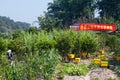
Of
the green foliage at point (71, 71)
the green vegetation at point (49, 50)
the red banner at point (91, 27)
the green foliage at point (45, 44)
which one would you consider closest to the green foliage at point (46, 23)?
the green vegetation at point (49, 50)

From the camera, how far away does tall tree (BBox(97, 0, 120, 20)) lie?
136 feet

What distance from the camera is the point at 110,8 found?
42.2 meters

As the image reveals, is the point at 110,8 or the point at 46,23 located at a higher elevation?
the point at 110,8

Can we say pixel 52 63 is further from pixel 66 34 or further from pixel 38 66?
pixel 66 34

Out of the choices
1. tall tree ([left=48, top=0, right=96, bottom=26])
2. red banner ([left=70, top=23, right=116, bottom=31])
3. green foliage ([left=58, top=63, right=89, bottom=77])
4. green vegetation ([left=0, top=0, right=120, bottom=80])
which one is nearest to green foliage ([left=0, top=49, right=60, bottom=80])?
green vegetation ([left=0, top=0, right=120, bottom=80])

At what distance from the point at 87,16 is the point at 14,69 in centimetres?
3707

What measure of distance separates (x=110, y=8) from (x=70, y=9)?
7.25 meters

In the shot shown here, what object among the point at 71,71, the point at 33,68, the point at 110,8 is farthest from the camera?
the point at 110,8

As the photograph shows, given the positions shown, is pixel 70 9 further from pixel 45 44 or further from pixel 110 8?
pixel 45 44

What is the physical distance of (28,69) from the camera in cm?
965

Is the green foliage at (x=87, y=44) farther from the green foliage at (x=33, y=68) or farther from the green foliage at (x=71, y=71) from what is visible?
the green foliage at (x=33, y=68)

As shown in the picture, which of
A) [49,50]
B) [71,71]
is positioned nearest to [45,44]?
[71,71]

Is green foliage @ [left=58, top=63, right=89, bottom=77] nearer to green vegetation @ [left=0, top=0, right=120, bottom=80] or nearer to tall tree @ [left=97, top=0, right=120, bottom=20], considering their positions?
green vegetation @ [left=0, top=0, right=120, bottom=80]

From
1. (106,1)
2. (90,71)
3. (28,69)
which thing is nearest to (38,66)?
(28,69)
